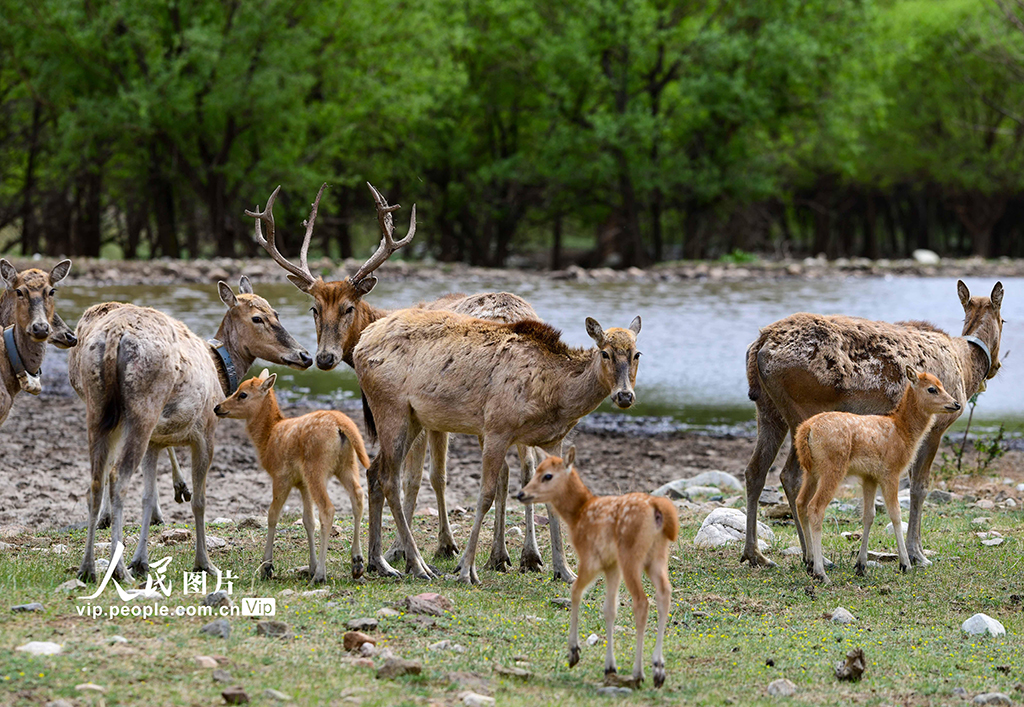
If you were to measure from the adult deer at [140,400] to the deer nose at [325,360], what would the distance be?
141 centimetres

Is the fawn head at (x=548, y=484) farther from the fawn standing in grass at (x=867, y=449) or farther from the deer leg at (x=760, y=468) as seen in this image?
the deer leg at (x=760, y=468)

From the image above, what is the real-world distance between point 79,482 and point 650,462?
22.3ft

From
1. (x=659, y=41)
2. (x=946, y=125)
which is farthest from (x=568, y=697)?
(x=946, y=125)

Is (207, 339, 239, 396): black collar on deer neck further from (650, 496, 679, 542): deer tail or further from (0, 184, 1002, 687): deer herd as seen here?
(650, 496, 679, 542): deer tail

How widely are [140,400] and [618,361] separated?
3240 millimetres

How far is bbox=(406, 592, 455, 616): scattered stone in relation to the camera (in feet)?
22.4

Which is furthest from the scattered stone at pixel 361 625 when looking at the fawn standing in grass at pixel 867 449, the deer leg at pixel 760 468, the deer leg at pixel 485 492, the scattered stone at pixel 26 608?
the deer leg at pixel 760 468

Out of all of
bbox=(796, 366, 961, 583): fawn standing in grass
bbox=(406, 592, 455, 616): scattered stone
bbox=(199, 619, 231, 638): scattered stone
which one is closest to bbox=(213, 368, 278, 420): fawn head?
bbox=(406, 592, 455, 616): scattered stone

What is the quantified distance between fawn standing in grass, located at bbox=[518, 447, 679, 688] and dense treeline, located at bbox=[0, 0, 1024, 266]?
28969 millimetres

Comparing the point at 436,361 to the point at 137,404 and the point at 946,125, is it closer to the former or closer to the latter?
the point at 137,404

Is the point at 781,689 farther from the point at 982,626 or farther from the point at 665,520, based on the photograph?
the point at 982,626

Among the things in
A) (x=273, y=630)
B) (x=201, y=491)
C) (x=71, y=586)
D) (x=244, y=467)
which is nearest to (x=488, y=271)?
(x=244, y=467)

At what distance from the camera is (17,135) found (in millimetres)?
39969

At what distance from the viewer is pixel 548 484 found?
249 inches
